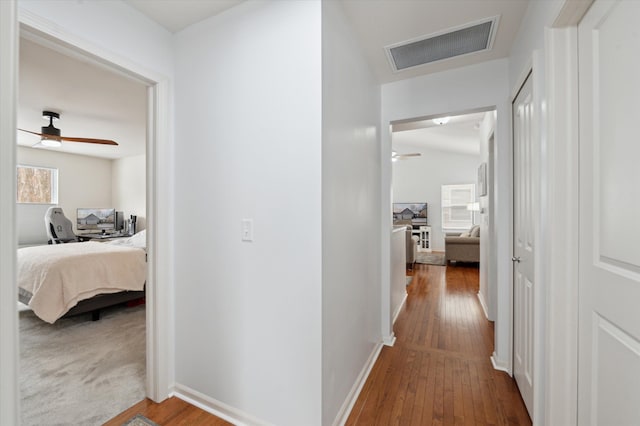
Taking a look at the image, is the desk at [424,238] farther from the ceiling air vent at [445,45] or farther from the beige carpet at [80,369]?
the beige carpet at [80,369]

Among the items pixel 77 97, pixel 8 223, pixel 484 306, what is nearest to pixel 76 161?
pixel 77 97

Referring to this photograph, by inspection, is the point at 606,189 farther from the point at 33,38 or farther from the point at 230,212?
the point at 33,38

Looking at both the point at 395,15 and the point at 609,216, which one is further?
the point at 395,15

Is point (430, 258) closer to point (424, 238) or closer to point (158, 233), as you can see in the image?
point (424, 238)

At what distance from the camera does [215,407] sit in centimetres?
169

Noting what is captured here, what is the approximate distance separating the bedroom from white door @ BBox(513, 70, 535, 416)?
6.88 ft

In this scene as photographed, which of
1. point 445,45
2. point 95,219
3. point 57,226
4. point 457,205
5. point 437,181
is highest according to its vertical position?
point 445,45

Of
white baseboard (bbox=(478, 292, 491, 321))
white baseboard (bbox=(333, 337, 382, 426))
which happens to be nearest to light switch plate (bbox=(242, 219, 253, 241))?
white baseboard (bbox=(333, 337, 382, 426))

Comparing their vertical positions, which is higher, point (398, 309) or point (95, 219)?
point (95, 219)

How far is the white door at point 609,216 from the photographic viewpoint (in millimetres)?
882

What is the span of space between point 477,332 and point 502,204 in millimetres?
1428

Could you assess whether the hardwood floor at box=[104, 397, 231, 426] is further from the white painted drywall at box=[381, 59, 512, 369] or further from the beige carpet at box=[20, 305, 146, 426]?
the white painted drywall at box=[381, 59, 512, 369]

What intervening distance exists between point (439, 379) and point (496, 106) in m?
2.16

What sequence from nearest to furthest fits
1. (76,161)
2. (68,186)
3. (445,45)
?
(445,45)
(68,186)
(76,161)
